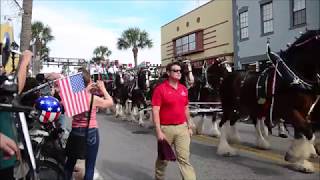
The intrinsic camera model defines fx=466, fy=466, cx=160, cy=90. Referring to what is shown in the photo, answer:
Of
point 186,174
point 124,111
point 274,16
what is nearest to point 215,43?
point 274,16

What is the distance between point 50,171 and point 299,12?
20436 mm

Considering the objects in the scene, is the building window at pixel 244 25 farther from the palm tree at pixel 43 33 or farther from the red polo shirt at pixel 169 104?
the palm tree at pixel 43 33

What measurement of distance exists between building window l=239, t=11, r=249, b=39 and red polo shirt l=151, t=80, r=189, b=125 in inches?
894

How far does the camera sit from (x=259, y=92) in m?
9.23

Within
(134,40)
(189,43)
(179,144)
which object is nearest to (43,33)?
(134,40)

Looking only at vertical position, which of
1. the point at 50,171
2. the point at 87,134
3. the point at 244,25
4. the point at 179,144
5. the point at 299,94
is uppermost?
the point at 244,25

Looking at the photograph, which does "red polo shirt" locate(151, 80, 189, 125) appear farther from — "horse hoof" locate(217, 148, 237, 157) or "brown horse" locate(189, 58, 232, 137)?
"brown horse" locate(189, 58, 232, 137)

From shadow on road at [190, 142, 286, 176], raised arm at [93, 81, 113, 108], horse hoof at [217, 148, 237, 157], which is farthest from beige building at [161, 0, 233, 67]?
raised arm at [93, 81, 113, 108]

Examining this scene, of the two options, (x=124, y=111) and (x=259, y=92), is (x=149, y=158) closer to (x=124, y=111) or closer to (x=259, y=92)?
(x=259, y=92)

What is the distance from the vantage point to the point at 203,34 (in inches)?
1404

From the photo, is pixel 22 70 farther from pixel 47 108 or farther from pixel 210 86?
pixel 210 86

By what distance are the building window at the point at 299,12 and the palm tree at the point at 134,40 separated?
1422 inches

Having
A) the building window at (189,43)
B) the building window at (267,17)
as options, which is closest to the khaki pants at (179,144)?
the building window at (267,17)

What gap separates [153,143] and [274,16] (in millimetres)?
15730
